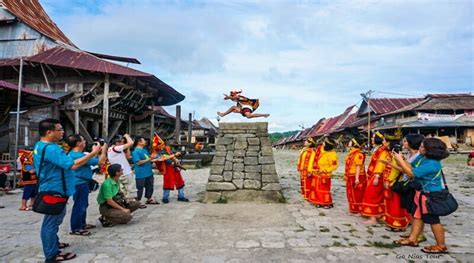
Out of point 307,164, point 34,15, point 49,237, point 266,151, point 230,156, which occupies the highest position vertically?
point 34,15

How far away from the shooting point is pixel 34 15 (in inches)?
647

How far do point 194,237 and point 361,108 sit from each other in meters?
35.7

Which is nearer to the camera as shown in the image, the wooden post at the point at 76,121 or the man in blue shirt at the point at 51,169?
the man in blue shirt at the point at 51,169

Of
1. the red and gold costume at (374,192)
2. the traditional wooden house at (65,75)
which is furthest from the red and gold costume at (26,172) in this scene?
the red and gold costume at (374,192)

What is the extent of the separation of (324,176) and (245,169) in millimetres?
1783

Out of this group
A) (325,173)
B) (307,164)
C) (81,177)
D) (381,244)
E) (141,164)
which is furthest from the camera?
(307,164)

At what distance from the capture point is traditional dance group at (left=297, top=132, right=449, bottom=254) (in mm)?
3678

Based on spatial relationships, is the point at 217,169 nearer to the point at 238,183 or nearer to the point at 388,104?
the point at 238,183

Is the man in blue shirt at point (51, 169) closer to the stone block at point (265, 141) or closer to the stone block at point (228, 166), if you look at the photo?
the stone block at point (228, 166)

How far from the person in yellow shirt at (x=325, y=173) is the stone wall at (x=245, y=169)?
94 centimetres

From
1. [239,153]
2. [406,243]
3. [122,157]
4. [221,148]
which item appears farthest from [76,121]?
[406,243]

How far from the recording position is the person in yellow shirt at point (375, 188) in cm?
484

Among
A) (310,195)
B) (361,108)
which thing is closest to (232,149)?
(310,195)

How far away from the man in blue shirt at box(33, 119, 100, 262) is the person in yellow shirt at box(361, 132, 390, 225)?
415cm
